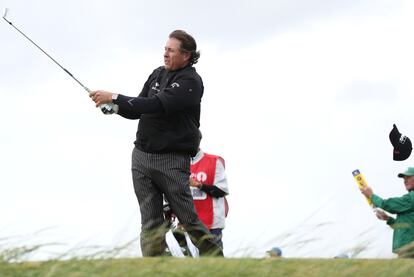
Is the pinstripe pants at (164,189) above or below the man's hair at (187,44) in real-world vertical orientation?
below

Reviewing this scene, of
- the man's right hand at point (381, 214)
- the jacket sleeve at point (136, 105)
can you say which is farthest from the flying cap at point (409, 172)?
the jacket sleeve at point (136, 105)

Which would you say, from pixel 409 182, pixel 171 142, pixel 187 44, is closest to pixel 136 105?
pixel 171 142

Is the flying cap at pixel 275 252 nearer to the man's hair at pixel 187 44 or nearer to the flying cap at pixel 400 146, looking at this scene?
the man's hair at pixel 187 44

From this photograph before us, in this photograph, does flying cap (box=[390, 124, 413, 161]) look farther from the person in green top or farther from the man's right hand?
the man's right hand

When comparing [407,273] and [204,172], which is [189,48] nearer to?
[204,172]

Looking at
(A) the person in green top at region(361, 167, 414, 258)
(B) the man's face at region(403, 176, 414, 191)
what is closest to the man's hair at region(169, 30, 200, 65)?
(A) the person in green top at region(361, 167, 414, 258)

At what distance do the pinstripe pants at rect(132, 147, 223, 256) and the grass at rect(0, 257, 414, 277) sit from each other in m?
2.40

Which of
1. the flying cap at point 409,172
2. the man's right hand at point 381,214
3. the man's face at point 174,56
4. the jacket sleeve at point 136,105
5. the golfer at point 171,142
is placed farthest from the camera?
the flying cap at point 409,172

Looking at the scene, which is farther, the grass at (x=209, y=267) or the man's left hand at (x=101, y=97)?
the man's left hand at (x=101, y=97)

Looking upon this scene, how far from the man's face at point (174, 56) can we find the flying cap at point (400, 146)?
273 cm

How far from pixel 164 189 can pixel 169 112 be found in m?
0.61

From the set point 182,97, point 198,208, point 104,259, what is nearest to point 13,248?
point 104,259

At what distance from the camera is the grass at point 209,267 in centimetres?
423

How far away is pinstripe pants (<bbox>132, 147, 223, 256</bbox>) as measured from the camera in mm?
7109
